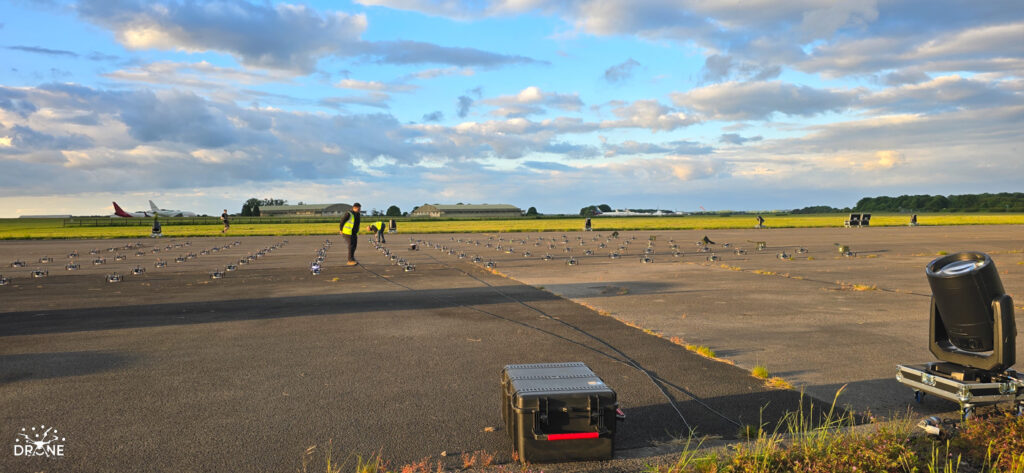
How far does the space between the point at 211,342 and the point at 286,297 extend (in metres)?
5.38

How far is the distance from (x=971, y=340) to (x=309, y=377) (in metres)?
6.85

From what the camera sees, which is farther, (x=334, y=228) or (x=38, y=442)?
(x=334, y=228)

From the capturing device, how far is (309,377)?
277 inches

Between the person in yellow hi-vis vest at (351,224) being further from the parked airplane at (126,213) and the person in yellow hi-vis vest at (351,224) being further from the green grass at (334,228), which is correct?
the parked airplane at (126,213)

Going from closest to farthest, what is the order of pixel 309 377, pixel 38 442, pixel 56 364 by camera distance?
pixel 38 442, pixel 309 377, pixel 56 364

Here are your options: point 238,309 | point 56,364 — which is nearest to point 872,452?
point 56,364

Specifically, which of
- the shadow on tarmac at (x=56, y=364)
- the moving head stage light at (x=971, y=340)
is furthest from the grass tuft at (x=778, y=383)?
the shadow on tarmac at (x=56, y=364)

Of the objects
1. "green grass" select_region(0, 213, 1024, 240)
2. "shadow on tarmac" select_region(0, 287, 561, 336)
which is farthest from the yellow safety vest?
"green grass" select_region(0, 213, 1024, 240)

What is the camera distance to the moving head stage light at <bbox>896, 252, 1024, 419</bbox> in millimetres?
5273

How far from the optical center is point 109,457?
15.3 feet

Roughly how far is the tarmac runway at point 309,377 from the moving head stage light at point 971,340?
130cm

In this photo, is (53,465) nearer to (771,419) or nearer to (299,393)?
(299,393)

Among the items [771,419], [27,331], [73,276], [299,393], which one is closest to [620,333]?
[771,419]

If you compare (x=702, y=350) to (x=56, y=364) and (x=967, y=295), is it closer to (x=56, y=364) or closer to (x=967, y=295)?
(x=967, y=295)
